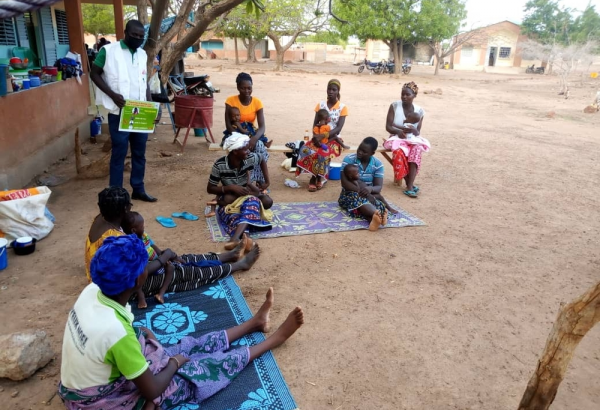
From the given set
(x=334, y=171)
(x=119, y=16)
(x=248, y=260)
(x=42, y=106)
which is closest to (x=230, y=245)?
(x=248, y=260)

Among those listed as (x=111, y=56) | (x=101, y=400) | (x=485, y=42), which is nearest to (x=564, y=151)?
(x=111, y=56)

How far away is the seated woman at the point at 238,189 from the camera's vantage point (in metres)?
4.25

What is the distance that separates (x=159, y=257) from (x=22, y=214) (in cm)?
156

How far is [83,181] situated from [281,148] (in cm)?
257

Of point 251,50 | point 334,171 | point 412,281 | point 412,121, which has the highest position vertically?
point 251,50

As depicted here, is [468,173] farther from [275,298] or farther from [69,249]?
[69,249]

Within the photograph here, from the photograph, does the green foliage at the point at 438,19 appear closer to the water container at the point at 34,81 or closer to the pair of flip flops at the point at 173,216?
the water container at the point at 34,81

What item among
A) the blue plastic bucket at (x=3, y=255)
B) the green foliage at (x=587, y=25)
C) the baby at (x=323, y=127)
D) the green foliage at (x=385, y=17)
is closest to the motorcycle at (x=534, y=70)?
the green foliage at (x=587, y=25)

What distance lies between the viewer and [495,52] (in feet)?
141

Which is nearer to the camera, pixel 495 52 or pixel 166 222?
pixel 166 222

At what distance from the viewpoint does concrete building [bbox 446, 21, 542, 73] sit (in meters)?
41.7

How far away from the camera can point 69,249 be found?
12.6 ft

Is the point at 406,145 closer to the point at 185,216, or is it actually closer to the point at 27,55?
the point at 185,216

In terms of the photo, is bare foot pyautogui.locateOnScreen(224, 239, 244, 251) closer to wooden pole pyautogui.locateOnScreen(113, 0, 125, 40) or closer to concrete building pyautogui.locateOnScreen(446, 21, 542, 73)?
wooden pole pyautogui.locateOnScreen(113, 0, 125, 40)
